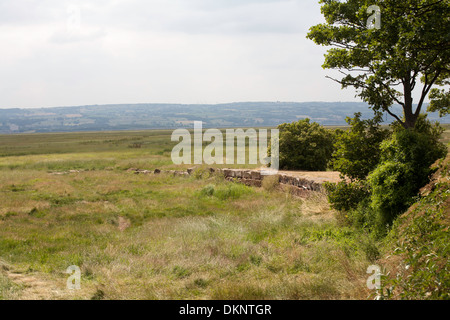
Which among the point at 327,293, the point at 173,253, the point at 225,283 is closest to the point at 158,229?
the point at 173,253

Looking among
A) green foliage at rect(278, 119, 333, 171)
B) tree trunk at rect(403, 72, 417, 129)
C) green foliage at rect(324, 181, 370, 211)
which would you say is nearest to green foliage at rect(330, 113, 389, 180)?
green foliage at rect(324, 181, 370, 211)

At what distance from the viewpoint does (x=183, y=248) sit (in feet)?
29.6

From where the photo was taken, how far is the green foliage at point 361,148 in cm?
1080

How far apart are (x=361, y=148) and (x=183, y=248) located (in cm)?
550

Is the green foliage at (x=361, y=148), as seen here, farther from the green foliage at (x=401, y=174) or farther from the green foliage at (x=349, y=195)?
the green foliage at (x=401, y=174)

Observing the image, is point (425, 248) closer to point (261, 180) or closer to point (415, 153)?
point (415, 153)

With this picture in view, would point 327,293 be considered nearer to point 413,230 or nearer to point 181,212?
point 413,230

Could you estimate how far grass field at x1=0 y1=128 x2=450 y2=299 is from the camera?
6.61 meters

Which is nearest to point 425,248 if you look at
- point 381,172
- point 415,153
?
point 381,172

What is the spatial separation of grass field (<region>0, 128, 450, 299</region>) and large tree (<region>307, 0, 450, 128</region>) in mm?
3934

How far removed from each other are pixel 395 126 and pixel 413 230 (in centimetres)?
526

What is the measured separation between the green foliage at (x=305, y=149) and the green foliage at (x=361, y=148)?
882 cm

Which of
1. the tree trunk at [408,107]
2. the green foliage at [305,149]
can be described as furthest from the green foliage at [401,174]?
the green foliage at [305,149]

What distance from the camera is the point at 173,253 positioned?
8.66m
